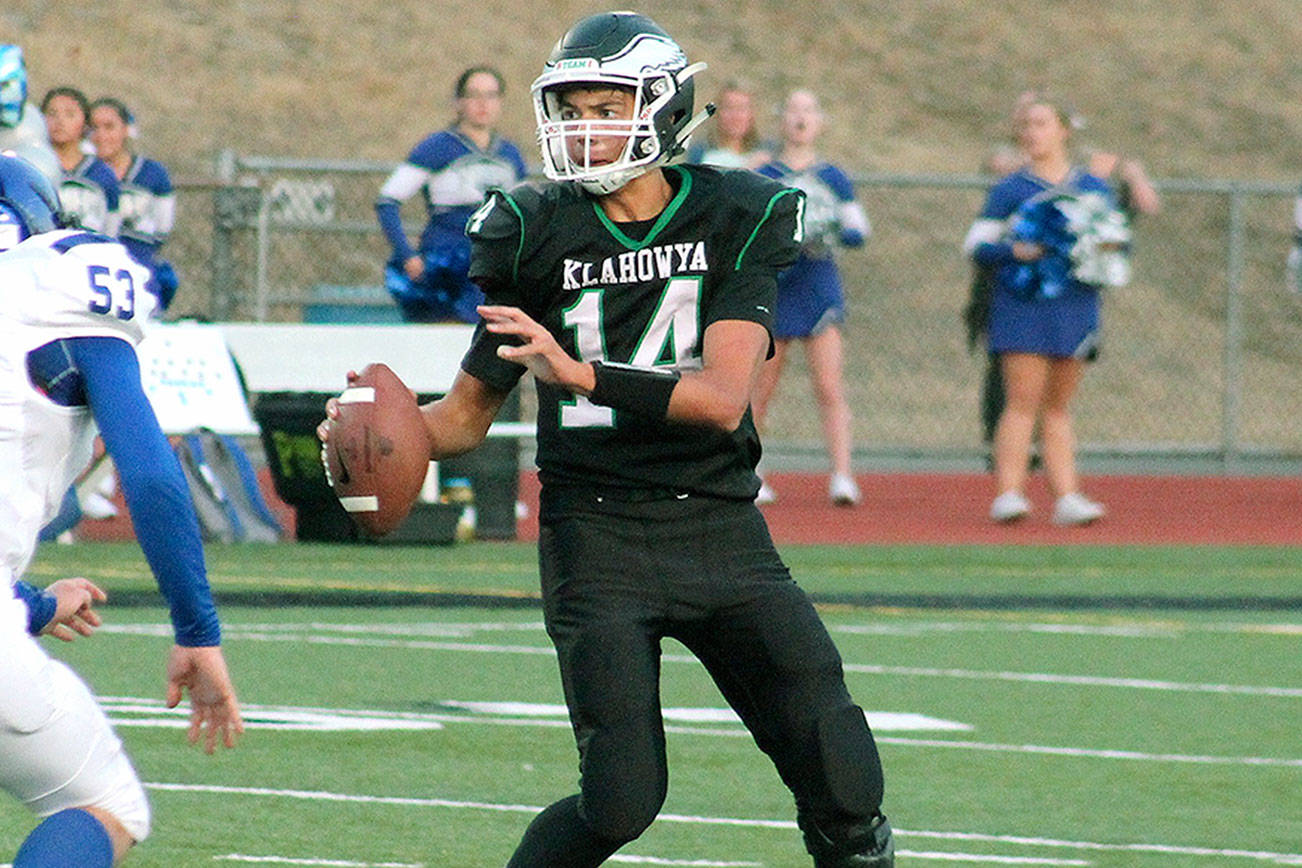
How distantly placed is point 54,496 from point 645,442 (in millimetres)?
1180

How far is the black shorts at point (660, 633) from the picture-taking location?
14.8ft

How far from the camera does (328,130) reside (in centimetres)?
2750

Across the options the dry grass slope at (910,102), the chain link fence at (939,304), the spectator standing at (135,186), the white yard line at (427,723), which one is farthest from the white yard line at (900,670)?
the dry grass slope at (910,102)

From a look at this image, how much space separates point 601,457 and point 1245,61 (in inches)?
1155

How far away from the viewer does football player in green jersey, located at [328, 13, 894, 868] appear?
4.55m

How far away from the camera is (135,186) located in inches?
506

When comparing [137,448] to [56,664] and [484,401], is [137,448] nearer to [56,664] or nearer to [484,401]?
[56,664]

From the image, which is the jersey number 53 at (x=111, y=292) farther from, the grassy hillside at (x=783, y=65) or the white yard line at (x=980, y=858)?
the grassy hillside at (x=783, y=65)

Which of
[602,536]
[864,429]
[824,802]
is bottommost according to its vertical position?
[864,429]

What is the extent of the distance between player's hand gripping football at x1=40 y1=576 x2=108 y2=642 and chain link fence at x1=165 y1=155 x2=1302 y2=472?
33.7ft

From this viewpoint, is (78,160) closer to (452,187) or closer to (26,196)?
(452,187)

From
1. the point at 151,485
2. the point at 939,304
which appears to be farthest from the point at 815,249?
the point at 939,304

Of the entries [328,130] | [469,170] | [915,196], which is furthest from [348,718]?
[328,130]

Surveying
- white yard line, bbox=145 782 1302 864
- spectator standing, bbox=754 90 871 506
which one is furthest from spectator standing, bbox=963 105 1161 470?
white yard line, bbox=145 782 1302 864
